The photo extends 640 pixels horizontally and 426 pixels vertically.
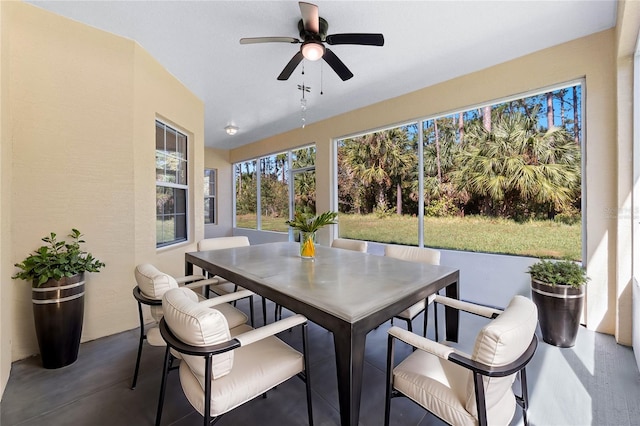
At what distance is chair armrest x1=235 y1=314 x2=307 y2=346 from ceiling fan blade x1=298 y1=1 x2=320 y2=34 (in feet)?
6.70

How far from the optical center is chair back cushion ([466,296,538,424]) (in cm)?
99

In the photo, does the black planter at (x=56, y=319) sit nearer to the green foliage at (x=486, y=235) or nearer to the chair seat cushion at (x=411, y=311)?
the chair seat cushion at (x=411, y=311)

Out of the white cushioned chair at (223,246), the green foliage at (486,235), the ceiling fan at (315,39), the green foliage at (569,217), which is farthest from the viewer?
the green foliage at (486,235)

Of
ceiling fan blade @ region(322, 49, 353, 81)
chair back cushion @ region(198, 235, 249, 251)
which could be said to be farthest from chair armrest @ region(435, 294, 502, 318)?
chair back cushion @ region(198, 235, 249, 251)

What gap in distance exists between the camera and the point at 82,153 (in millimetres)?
2447

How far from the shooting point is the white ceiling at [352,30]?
219 centimetres

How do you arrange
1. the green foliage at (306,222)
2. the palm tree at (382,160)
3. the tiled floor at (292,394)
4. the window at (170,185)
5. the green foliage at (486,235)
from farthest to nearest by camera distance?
the palm tree at (382,160), the window at (170,185), the green foliage at (486,235), the green foliage at (306,222), the tiled floor at (292,394)

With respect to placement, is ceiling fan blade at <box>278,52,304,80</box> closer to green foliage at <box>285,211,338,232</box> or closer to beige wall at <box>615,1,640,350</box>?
green foliage at <box>285,211,338,232</box>

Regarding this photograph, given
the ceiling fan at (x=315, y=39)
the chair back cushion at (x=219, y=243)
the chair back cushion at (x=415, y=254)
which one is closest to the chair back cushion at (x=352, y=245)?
the chair back cushion at (x=415, y=254)

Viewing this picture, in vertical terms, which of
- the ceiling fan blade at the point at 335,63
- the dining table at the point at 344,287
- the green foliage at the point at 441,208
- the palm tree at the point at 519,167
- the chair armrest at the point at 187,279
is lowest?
the chair armrest at the point at 187,279

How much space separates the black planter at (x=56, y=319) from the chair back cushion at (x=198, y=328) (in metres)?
1.51

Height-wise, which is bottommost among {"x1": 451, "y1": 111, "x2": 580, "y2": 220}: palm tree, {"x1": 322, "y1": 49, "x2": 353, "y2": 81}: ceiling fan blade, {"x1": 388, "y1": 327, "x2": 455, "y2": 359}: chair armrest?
{"x1": 388, "y1": 327, "x2": 455, "y2": 359}: chair armrest

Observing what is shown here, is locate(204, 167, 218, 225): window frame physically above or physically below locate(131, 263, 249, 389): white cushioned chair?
above

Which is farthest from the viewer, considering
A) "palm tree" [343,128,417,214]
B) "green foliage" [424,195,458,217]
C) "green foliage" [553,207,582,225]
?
"palm tree" [343,128,417,214]
